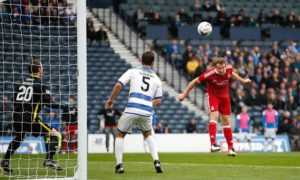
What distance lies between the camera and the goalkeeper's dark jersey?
14.8m

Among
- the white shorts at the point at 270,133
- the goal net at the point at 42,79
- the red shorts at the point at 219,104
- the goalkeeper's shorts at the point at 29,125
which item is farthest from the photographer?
the white shorts at the point at 270,133

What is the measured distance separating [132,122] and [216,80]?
173 inches

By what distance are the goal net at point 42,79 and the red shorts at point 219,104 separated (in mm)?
3062

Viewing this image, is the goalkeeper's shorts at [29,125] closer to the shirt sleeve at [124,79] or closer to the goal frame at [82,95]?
the shirt sleeve at [124,79]

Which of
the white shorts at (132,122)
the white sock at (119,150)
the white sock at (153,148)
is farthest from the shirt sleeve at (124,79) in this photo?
the white sock at (153,148)

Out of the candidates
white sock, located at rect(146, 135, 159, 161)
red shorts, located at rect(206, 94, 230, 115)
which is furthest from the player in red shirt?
white sock, located at rect(146, 135, 159, 161)

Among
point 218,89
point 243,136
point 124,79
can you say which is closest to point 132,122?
point 124,79

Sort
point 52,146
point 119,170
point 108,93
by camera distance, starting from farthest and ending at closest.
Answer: point 108,93 < point 52,146 < point 119,170

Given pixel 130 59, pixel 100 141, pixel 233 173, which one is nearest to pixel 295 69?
pixel 130 59

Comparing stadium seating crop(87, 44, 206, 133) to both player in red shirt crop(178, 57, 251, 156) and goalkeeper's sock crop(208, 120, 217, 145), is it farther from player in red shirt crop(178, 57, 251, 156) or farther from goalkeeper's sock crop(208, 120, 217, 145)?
goalkeeper's sock crop(208, 120, 217, 145)

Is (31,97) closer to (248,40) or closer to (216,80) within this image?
(216,80)

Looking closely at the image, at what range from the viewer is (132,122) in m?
14.5

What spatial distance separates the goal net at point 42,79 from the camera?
15.6 meters

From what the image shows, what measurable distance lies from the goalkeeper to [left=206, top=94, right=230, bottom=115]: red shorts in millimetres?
4561
